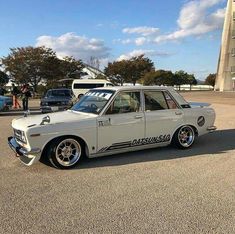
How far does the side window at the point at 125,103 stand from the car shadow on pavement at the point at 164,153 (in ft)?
3.14

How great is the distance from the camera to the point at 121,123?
304 inches

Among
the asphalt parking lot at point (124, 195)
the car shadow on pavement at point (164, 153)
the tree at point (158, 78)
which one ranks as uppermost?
the tree at point (158, 78)

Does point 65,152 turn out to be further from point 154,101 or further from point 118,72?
point 118,72

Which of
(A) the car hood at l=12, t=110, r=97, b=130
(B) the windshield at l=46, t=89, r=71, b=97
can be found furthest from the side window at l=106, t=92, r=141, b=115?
(B) the windshield at l=46, t=89, r=71, b=97

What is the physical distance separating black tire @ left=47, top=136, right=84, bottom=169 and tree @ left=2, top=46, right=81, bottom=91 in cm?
4560

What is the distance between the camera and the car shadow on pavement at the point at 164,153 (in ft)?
24.7

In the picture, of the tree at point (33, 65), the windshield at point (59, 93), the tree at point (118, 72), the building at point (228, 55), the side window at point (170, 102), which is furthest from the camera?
the building at point (228, 55)

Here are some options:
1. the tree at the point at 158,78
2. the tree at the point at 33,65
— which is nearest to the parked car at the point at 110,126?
the tree at the point at 33,65

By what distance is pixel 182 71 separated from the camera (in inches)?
3435

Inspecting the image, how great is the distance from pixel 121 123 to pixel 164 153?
1.28m

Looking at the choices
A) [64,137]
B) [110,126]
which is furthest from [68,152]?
[110,126]

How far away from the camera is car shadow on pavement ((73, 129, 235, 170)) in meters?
7.53

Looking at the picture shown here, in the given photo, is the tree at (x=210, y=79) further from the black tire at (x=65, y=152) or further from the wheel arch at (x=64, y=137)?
the black tire at (x=65, y=152)

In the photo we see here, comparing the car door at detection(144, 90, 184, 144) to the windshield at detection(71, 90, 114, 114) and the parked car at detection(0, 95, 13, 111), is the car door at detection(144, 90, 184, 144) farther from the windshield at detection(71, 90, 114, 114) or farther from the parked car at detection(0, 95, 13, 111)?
the parked car at detection(0, 95, 13, 111)
